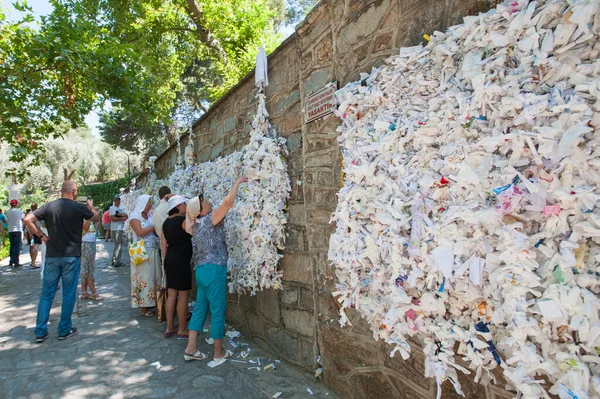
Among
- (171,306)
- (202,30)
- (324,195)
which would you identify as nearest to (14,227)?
(202,30)

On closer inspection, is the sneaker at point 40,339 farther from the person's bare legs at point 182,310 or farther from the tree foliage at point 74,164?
the tree foliage at point 74,164

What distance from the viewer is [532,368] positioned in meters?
1.41

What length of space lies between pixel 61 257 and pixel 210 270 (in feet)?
6.72

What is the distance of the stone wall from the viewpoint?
2.20 meters

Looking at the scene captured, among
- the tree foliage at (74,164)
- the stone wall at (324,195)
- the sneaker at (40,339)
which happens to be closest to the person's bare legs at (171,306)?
the stone wall at (324,195)

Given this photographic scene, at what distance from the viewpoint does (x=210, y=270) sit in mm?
3602

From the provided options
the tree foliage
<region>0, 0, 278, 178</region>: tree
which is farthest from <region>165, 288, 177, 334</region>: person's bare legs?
the tree foliage

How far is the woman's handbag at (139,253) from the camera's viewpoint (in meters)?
5.17

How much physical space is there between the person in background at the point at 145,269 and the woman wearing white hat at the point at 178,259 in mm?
982

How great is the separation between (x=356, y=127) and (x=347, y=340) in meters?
1.52

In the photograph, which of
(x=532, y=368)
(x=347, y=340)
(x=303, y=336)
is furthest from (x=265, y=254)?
(x=532, y=368)

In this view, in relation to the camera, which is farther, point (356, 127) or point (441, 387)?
point (356, 127)

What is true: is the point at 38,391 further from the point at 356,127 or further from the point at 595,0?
the point at 595,0

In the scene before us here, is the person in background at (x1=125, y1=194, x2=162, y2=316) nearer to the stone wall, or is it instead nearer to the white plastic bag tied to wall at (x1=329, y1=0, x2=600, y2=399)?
the stone wall
